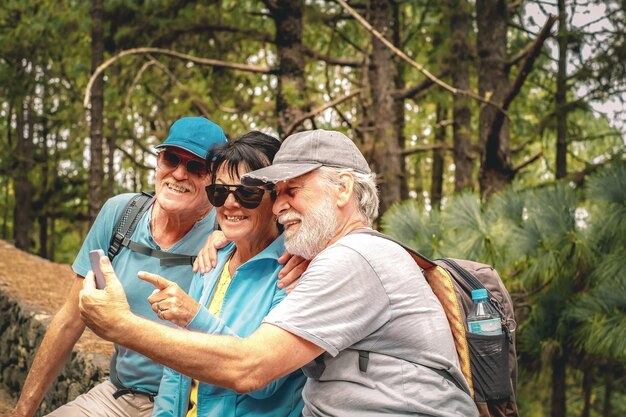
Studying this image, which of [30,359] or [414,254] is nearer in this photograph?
[414,254]

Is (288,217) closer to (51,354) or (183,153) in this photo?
(183,153)

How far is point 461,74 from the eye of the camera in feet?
35.8

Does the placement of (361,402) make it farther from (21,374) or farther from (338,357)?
(21,374)

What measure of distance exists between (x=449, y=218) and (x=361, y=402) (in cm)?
384

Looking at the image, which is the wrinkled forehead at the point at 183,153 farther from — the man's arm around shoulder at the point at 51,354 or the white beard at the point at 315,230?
the white beard at the point at 315,230

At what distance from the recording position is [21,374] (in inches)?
270

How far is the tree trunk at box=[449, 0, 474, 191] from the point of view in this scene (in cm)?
1038

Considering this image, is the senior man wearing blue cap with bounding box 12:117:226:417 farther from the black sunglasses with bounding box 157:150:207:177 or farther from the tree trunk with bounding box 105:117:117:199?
the tree trunk with bounding box 105:117:117:199

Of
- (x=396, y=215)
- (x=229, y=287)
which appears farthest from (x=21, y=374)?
(x=229, y=287)

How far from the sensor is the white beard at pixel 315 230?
255 cm

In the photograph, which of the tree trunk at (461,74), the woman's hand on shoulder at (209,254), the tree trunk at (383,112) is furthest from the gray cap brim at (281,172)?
the tree trunk at (461,74)

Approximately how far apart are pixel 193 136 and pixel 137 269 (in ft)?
2.00

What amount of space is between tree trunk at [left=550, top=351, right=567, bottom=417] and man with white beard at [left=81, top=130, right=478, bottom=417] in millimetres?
4579

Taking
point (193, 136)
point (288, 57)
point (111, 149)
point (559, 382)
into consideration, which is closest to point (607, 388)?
point (559, 382)
